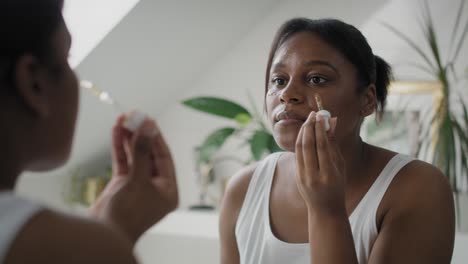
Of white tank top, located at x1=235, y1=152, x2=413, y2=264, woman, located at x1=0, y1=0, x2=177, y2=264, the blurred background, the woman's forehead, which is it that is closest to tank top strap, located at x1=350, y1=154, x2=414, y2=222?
white tank top, located at x1=235, y1=152, x2=413, y2=264

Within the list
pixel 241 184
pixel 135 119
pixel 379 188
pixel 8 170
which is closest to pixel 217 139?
pixel 241 184

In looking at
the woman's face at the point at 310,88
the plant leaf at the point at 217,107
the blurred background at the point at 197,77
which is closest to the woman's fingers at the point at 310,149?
the woman's face at the point at 310,88

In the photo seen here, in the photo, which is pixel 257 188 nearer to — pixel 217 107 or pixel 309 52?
pixel 309 52

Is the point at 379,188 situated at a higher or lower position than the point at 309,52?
lower

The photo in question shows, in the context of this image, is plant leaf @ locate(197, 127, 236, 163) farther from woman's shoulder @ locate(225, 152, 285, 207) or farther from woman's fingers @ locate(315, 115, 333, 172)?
woman's fingers @ locate(315, 115, 333, 172)

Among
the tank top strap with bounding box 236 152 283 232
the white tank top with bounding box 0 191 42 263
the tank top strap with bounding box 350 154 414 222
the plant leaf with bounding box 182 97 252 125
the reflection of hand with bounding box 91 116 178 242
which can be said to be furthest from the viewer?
the plant leaf with bounding box 182 97 252 125

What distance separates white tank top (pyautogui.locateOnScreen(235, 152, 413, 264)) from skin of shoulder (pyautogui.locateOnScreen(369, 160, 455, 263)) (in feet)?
0.08

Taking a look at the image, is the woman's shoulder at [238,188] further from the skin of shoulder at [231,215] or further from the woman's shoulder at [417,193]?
the woman's shoulder at [417,193]

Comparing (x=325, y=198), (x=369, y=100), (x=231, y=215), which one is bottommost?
(x=231, y=215)

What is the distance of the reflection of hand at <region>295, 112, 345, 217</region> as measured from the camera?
758mm

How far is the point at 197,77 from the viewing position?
2479mm

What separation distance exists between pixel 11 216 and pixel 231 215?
0.75 m

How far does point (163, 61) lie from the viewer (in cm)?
224

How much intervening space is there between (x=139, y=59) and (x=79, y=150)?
58cm
